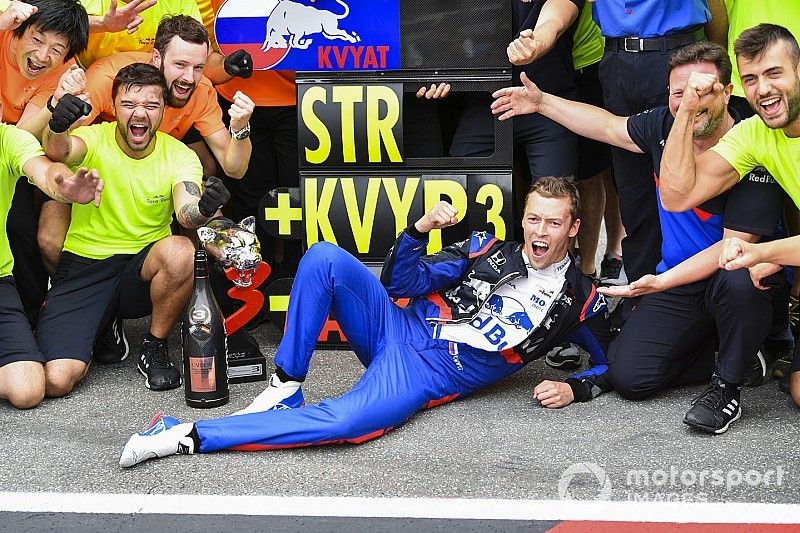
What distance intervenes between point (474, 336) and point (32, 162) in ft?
6.44

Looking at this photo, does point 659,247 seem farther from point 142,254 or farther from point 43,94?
point 43,94

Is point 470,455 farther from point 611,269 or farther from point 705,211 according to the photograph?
point 611,269

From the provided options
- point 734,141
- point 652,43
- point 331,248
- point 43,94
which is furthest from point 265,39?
point 734,141

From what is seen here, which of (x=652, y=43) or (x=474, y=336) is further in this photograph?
(x=652, y=43)

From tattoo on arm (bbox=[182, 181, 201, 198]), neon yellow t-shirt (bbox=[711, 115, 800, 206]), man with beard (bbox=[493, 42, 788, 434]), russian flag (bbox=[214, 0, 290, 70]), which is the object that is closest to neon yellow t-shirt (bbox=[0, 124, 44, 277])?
tattoo on arm (bbox=[182, 181, 201, 198])

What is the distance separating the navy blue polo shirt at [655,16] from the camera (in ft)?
16.6

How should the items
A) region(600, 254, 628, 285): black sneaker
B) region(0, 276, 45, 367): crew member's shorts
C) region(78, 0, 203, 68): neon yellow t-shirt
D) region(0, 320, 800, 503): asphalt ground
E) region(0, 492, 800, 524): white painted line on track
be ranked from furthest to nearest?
1. region(600, 254, 628, 285): black sneaker
2. region(78, 0, 203, 68): neon yellow t-shirt
3. region(0, 276, 45, 367): crew member's shorts
4. region(0, 320, 800, 503): asphalt ground
5. region(0, 492, 800, 524): white painted line on track

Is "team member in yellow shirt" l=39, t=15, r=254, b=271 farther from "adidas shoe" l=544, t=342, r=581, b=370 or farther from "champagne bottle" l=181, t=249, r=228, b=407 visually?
"adidas shoe" l=544, t=342, r=581, b=370

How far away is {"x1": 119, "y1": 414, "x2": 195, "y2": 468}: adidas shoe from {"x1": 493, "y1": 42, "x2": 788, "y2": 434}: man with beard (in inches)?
66.4

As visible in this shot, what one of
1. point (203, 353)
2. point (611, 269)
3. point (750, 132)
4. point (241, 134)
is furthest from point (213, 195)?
point (611, 269)

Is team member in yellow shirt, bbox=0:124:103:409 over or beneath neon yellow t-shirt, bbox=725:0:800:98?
beneath

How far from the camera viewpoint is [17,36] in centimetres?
513

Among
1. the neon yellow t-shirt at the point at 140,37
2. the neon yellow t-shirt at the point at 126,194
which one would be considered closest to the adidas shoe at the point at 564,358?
the neon yellow t-shirt at the point at 126,194

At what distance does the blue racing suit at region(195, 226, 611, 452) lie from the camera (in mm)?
4129
